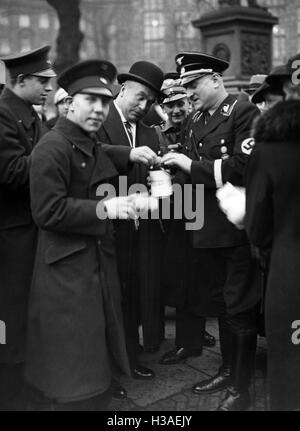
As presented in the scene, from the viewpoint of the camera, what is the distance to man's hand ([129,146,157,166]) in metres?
3.64

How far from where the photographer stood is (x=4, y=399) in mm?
3627

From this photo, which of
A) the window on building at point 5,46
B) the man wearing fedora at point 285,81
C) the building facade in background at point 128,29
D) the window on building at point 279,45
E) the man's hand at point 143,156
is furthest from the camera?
the window on building at point 5,46

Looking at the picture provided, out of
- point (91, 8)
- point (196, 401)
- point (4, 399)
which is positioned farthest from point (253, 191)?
point (91, 8)

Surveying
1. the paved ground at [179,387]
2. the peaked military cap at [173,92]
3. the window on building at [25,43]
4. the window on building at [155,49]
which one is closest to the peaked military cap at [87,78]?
the peaked military cap at [173,92]

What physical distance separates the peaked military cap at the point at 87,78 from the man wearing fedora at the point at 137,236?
65 cm

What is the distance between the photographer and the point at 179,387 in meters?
4.04

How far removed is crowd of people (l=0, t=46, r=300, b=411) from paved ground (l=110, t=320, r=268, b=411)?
9 centimetres

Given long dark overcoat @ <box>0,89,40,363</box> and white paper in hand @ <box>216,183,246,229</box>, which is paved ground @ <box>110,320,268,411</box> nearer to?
long dark overcoat @ <box>0,89,40,363</box>

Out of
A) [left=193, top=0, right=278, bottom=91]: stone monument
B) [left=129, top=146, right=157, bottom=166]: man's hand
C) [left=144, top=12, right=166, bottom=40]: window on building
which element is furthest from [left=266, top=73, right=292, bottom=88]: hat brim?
[left=144, top=12, right=166, bottom=40]: window on building

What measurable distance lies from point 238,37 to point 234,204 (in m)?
6.95

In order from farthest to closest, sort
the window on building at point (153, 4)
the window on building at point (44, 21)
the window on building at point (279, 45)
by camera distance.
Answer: the window on building at point (44, 21), the window on building at point (153, 4), the window on building at point (279, 45)

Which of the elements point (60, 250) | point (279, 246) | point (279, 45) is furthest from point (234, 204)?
point (279, 45)

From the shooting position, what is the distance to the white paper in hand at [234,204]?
3.08 m

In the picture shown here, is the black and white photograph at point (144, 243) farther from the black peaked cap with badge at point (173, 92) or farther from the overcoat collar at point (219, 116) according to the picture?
the black peaked cap with badge at point (173, 92)
